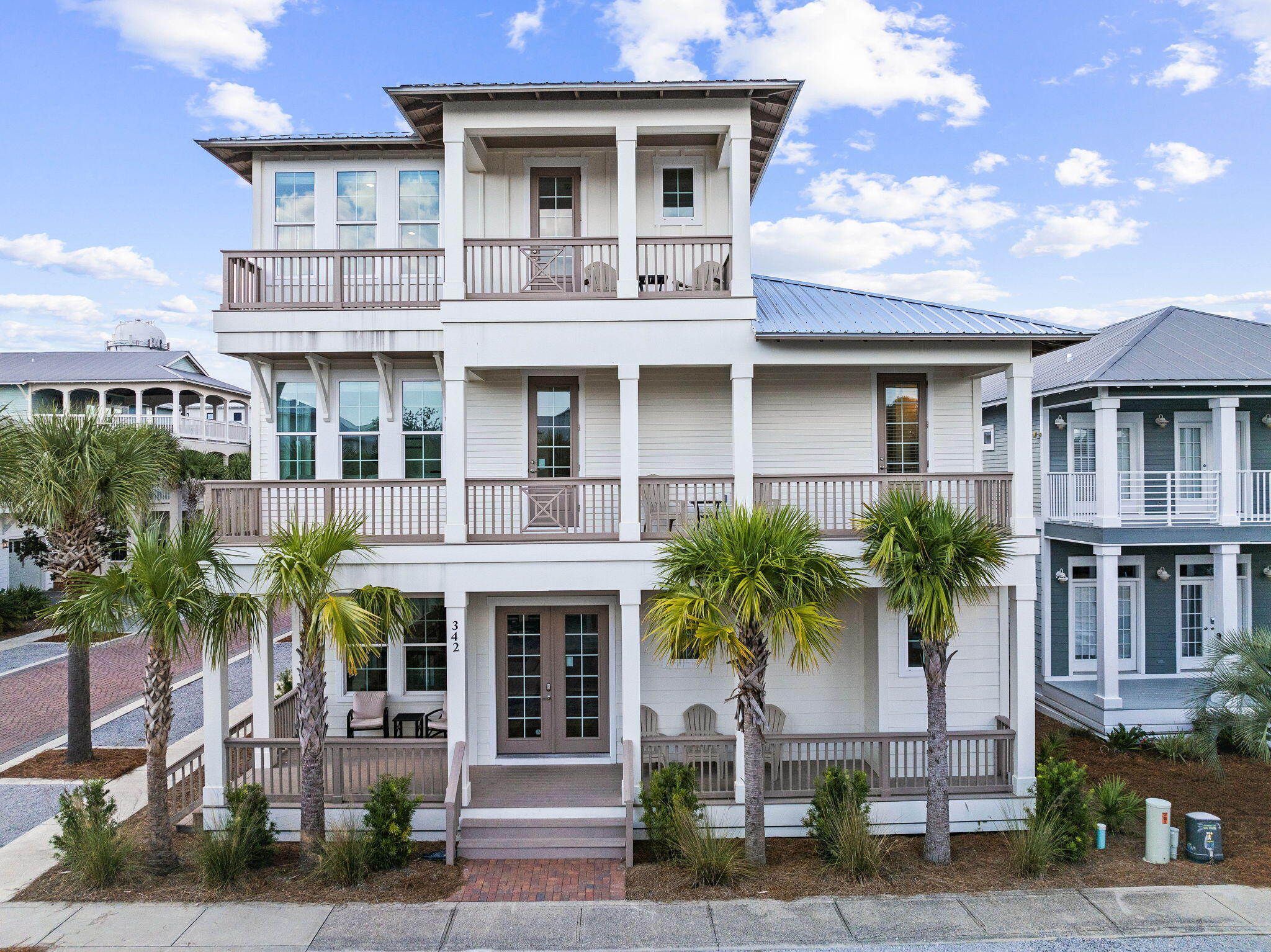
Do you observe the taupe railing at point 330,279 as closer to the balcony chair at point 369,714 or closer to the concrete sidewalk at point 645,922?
the balcony chair at point 369,714

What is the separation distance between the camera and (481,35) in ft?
56.0

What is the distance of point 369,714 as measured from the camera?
1158 cm

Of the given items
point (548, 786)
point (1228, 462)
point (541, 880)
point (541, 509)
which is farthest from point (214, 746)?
point (1228, 462)

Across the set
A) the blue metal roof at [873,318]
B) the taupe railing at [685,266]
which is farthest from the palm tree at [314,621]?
the blue metal roof at [873,318]

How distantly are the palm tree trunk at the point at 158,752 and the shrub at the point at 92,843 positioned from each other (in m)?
0.34

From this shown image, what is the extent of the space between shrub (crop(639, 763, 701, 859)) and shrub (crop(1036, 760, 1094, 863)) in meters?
4.27

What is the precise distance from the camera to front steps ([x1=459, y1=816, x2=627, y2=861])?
30.4 ft

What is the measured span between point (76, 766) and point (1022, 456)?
51.5 ft

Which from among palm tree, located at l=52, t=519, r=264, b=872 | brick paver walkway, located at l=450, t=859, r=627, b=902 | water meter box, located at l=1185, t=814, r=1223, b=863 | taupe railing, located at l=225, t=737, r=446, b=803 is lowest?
brick paver walkway, located at l=450, t=859, r=627, b=902

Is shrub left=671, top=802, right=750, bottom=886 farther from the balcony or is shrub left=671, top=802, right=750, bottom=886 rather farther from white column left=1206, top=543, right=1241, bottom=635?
white column left=1206, top=543, right=1241, bottom=635

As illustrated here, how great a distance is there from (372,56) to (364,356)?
7.71m

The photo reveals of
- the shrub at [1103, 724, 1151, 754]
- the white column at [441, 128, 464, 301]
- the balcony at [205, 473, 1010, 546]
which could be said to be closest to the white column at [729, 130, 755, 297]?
the balcony at [205, 473, 1010, 546]

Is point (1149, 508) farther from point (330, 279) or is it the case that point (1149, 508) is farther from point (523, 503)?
point (330, 279)

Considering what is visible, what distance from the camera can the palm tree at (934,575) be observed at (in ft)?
28.1
